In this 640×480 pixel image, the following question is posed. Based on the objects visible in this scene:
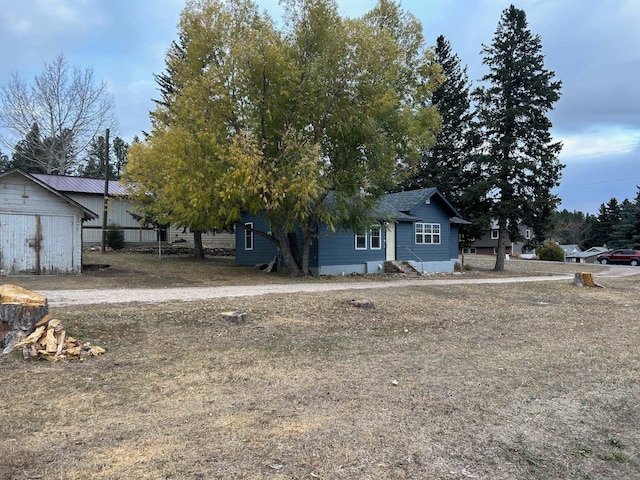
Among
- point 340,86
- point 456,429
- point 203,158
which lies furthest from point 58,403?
point 340,86

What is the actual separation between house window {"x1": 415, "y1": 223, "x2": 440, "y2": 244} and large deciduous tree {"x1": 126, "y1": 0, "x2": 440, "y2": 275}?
735cm

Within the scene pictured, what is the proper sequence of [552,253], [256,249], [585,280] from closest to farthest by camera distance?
[585,280]
[256,249]
[552,253]

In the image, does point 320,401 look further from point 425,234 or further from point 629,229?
point 629,229

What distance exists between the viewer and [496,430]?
13.6 feet

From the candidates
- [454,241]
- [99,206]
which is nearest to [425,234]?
[454,241]

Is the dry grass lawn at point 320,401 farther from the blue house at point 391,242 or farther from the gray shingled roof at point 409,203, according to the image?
the gray shingled roof at point 409,203

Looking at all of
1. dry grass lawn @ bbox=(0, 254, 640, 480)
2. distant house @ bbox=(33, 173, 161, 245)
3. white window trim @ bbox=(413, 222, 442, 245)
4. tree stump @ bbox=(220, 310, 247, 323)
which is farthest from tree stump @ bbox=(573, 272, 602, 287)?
distant house @ bbox=(33, 173, 161, 245)

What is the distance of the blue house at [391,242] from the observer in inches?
829

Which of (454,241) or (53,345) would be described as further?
(454,241)

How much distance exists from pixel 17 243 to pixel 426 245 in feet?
58.9

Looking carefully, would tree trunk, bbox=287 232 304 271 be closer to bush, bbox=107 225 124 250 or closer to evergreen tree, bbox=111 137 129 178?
bush, bbox=107 225 124 250

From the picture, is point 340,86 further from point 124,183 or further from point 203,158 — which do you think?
point 124,183

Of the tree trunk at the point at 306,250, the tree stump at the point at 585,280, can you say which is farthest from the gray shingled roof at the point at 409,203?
the tree stump at the point at 585,280

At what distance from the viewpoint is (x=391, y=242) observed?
23422 mm
